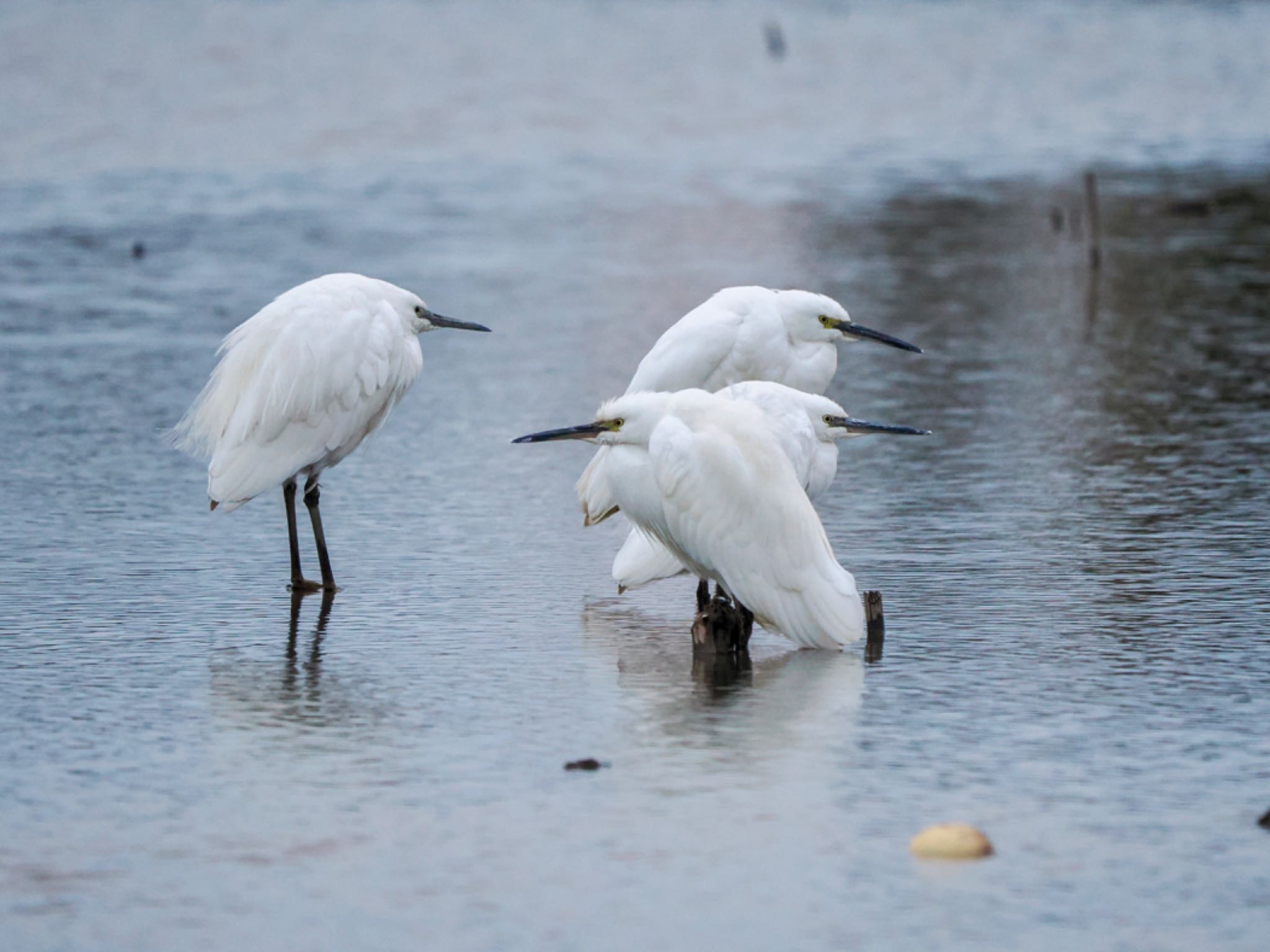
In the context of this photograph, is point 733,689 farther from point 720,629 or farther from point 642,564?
point 642,564

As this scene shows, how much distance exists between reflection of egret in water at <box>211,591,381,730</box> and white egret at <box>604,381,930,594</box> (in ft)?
4.08

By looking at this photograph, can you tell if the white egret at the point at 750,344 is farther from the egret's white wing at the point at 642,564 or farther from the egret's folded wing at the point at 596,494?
the egret's white wing at the point at 642,564

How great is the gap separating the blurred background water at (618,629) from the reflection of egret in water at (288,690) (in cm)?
2

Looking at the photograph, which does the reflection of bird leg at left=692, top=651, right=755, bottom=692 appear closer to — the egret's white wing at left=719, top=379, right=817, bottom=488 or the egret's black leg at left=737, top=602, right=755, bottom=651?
the egret's black leg at left=737, top=602, right=755, bottom=651

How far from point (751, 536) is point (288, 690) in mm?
1664

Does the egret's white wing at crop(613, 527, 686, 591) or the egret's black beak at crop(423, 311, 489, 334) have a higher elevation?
the egret's black beak at crop(423, 311, 489, 334)

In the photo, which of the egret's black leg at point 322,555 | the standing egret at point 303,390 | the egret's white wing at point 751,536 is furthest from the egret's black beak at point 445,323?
the egret's white wing at point 751,536

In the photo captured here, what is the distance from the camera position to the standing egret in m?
8.61

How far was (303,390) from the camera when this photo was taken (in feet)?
28.4

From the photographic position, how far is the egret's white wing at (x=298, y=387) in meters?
8.62

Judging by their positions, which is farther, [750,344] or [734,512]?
[750,344]

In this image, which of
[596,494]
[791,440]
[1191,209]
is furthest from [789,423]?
[1191,209]

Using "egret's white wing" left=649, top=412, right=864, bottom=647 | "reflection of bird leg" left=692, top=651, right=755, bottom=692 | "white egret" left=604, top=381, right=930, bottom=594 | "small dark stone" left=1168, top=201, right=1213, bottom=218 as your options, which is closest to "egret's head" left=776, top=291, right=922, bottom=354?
"white egret" left=604, top=381, right=930, bottom=594

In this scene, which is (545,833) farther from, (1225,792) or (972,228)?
(972,228)
